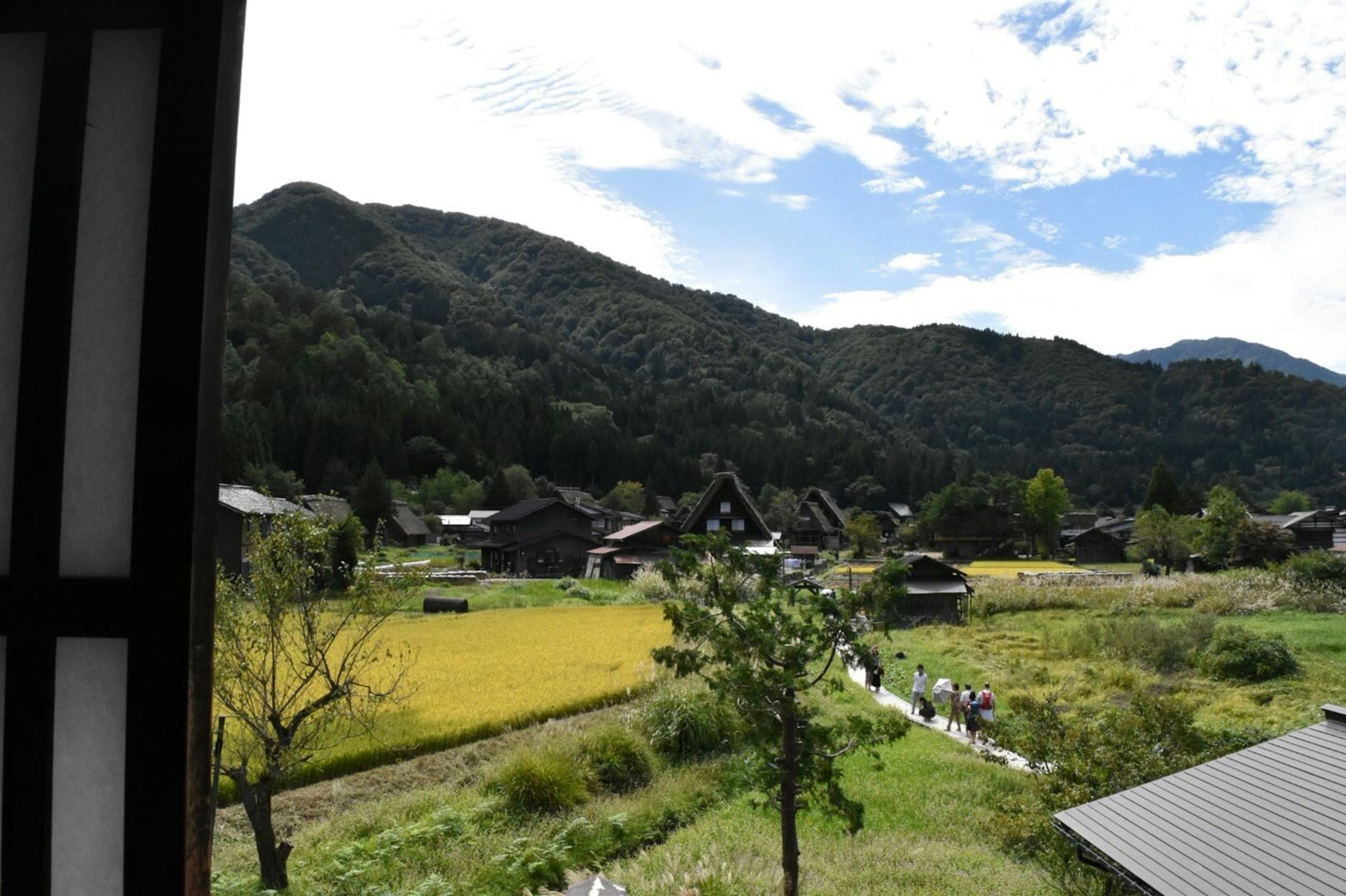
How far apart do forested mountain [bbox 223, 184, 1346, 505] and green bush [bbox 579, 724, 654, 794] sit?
166 feet

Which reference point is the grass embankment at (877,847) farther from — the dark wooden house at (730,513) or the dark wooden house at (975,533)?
the dark wooden house at (975,533)

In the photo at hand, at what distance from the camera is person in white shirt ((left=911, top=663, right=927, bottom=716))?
1892 centimetres

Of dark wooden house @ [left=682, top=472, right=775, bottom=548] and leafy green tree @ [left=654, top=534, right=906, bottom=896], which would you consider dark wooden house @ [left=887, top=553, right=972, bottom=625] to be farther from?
leafy green tree @ [left=654, top=534, right=906, bottom=896]

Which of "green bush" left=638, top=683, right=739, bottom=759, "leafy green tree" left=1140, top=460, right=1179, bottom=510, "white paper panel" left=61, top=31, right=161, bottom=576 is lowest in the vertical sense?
"green bush" left=638, top=683, right=739, bottom=759

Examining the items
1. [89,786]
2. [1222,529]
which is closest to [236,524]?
[89,786]

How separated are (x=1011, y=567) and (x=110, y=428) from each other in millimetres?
61904

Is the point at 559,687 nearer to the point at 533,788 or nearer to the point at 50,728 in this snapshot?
the point at 533,788

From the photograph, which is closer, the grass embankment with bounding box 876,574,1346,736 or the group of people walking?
the group of people walking

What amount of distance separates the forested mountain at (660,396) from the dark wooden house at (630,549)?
27033 mm

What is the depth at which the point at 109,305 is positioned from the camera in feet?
7.59

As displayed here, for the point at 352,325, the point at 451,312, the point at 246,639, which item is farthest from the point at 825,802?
the point at 451,312

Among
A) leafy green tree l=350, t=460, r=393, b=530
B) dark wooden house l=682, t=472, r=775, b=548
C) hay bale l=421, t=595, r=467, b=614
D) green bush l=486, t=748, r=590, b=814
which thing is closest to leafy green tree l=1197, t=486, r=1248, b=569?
dark wooden house l=682, t=472, r=775, b=548

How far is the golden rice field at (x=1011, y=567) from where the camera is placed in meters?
51.2

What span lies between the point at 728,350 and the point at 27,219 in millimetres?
161191
